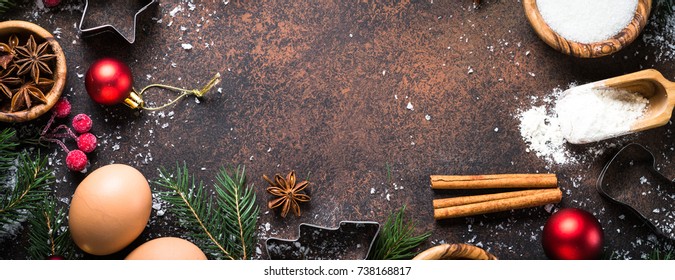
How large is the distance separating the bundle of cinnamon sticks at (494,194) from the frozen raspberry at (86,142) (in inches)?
27.6

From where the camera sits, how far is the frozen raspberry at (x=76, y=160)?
4.89 ft

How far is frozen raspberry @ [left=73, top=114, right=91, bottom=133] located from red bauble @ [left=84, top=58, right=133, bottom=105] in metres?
0.05

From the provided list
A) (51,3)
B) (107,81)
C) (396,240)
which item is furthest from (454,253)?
(51,3)

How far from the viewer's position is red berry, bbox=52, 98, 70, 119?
1.52 meters

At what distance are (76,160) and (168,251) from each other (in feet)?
1.00

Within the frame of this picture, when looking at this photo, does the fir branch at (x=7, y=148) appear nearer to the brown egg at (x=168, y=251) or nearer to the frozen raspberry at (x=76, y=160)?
the frozen raspberry at (x=76, y=160)

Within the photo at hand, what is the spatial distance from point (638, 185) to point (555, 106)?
0.77ft

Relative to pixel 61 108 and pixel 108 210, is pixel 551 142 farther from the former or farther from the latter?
pixel 61 108

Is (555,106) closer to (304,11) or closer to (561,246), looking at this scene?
(561,246)

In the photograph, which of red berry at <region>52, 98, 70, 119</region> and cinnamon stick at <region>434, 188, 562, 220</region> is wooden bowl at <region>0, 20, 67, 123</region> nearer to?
red berry at <region>52, 98, 70, 119</region>

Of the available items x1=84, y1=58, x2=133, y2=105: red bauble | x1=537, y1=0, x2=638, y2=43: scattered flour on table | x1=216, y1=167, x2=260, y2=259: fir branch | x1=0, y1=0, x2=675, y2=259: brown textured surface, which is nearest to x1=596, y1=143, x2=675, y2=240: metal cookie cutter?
x1=0, y1=0, x2=675, y2=259: brown textured surface

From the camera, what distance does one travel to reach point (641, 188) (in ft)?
5.03

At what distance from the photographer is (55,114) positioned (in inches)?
59.9
